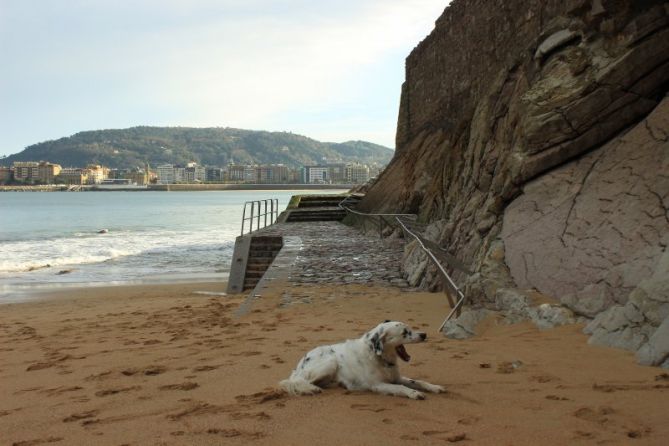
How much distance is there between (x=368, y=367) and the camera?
445 centimetres

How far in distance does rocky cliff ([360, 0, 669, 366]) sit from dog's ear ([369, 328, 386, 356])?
202 cm

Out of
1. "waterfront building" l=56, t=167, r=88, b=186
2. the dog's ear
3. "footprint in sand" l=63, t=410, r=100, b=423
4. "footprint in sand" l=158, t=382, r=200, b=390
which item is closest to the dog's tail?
the dog's ear

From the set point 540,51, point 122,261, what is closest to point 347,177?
point 122,261

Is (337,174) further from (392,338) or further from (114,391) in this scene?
(392,338)

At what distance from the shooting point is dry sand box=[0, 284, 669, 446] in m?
3.66

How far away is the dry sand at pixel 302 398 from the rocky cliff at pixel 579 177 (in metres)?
0.60

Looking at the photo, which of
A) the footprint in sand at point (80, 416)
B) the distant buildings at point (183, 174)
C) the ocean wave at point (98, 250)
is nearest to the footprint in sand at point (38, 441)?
the footprint in sand at point (80, 416)

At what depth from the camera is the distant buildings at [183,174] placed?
169 metres

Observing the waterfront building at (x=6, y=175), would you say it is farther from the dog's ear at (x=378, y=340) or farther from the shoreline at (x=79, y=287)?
the dog's ear at (x=378, y=340)

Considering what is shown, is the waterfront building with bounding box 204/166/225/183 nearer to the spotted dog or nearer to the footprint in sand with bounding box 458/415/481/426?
the spotted dog

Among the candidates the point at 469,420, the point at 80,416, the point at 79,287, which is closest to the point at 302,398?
the point at 469,420

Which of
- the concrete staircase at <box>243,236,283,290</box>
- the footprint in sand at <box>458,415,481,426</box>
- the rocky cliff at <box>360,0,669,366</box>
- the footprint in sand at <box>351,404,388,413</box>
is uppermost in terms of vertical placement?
the rocky cliff at <box>360,0,669,366</box>

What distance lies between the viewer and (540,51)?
888cm

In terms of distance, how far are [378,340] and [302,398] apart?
26.0 inches
